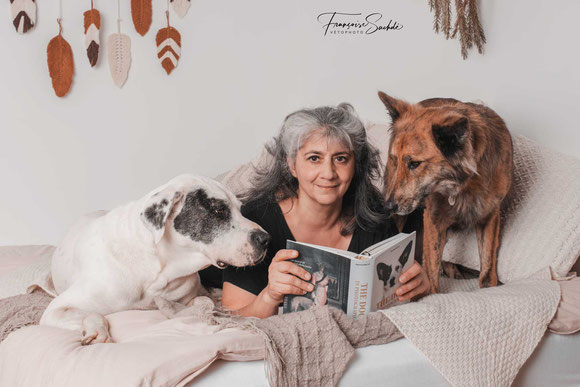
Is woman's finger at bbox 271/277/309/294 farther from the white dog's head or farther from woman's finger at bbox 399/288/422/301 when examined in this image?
woman's finger at bbox 399/288/422/301

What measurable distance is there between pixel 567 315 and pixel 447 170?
0.64 metres

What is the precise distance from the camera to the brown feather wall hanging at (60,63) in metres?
3.30

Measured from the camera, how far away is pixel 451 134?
6.27 feet

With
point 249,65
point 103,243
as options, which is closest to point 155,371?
point 103,243

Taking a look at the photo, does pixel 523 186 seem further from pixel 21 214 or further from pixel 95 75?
pixel 21 214

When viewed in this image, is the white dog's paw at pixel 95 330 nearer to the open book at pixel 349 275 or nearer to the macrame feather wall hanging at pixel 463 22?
the open book at pixel 349 275

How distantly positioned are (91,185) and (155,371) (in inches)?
A: 98.6

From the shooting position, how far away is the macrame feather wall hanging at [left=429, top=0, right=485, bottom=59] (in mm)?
3037

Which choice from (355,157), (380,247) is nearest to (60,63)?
(355,157)

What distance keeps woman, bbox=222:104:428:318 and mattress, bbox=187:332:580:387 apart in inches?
9.5

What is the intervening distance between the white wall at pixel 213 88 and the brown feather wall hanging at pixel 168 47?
47mm

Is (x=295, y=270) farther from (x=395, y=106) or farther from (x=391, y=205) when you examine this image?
(x=395, y=106)

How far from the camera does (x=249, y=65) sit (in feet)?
12.6

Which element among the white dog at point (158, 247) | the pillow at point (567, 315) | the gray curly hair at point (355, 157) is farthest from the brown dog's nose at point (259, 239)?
the pillow at point (567, 315)
